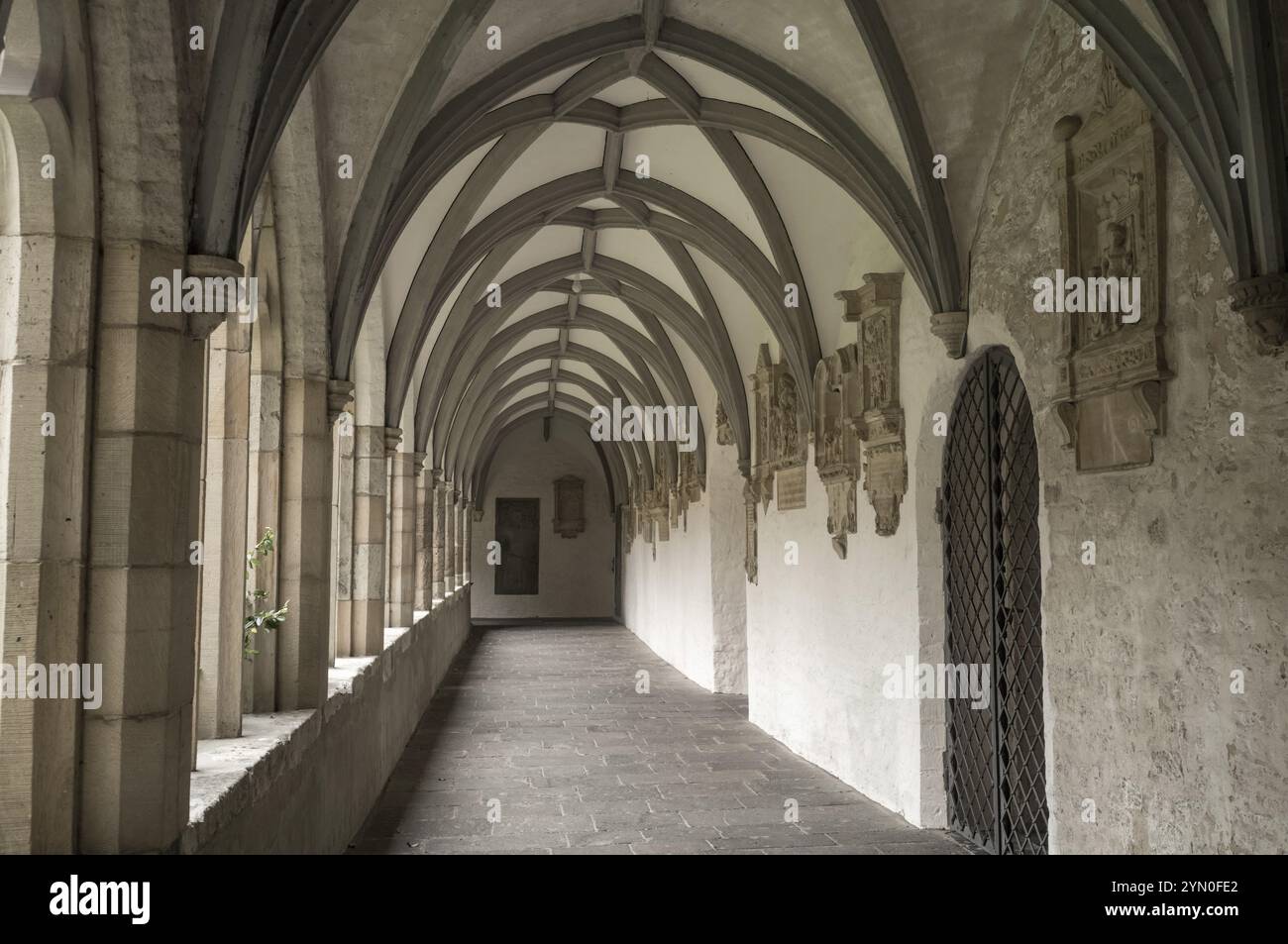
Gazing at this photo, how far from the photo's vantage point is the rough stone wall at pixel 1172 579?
3.35m

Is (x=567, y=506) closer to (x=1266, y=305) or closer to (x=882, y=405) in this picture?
(x=882, y=405)

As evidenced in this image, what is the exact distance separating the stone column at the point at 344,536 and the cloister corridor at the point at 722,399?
63mm

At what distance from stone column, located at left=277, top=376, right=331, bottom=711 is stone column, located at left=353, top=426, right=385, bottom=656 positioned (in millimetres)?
2260

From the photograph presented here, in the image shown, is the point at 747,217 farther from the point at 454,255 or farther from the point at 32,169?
the point at 32,169

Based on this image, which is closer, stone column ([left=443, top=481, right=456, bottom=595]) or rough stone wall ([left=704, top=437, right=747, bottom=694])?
rough stone wall ([left=704, top=437, right=747, bottom=694])

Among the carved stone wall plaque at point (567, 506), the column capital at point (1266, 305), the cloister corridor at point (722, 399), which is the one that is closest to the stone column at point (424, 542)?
the cloister corridor at point (722, 399)

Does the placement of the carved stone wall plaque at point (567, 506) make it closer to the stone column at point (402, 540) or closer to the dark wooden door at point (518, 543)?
the dark wooden door at point (518, 543)

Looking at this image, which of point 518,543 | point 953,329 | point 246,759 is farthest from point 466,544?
point 246,759

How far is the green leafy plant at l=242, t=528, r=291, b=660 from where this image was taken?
15.6 ft

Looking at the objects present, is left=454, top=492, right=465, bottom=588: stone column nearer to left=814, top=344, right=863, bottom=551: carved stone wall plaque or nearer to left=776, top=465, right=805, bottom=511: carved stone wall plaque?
left=776, top=465, right=805, bottom=511: carved stone wall plaque

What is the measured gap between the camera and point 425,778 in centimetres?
743

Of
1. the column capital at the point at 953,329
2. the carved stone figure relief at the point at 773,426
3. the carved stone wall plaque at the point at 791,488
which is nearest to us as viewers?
the column capital at the point at 953,329

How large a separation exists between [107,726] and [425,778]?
4.89 metres

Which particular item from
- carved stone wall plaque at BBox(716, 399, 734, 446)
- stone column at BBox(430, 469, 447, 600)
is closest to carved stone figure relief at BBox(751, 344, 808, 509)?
carved stone wall plaque at BBox(716, 399, 734, 446)
